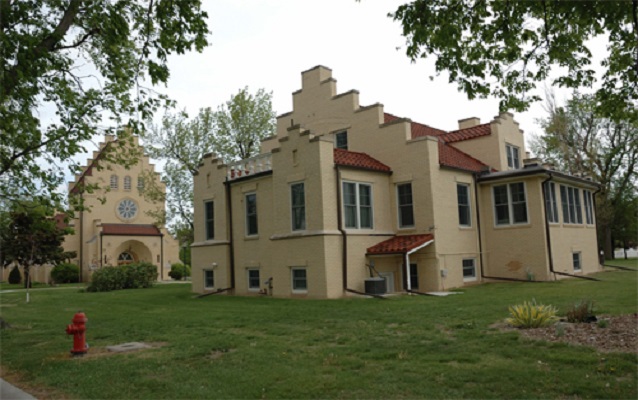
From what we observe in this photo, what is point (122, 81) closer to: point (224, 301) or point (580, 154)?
point (224, 301)

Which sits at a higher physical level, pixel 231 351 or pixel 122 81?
pixel 122 81

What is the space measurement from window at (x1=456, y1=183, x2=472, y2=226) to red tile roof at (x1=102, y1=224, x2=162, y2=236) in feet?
112

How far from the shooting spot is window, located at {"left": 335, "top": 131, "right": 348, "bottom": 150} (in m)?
23.2

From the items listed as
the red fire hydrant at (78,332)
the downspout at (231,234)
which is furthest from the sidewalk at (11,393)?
the downspout at (231,234)

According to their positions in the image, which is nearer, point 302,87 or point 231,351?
point 231,351

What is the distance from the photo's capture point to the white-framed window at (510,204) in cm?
2177

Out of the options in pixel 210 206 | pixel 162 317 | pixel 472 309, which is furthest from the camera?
pixel 210 206

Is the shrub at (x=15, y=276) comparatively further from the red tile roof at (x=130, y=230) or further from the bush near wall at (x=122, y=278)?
the bush near wall at (x=122, y=278)

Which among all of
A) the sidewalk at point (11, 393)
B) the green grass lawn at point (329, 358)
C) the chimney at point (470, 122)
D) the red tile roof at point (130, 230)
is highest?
the chimney at point (470, 122)

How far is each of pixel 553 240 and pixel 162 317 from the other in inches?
640

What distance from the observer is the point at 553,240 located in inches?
855

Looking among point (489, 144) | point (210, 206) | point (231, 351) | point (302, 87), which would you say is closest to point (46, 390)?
point (231, 351)

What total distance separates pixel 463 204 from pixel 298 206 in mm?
7503

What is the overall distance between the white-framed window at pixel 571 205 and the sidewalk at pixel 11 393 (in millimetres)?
22395
